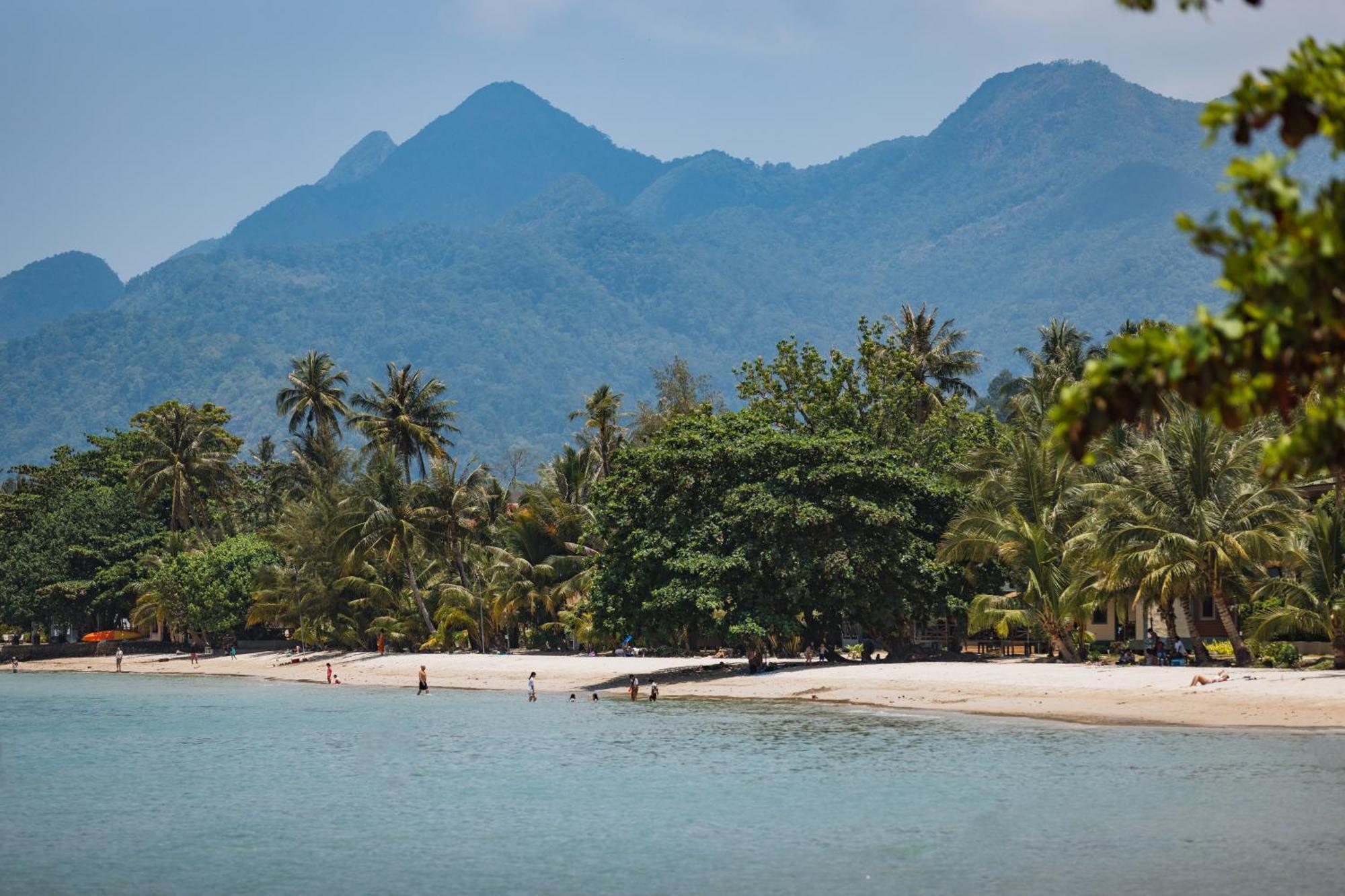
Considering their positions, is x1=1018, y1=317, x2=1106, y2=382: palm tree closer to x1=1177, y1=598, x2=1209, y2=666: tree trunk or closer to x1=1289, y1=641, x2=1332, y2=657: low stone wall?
x1=1177, y1=598, x2=1209, y2=666: tree trunk

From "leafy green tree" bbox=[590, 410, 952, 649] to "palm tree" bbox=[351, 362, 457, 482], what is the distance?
28.9 meters

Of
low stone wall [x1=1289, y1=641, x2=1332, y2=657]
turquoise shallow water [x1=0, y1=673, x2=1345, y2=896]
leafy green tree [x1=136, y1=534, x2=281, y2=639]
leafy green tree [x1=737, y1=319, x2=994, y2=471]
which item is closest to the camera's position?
turquoise shallow water [x1=0, y1=673, x2=1345, y2=896]

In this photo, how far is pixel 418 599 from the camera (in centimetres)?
7094

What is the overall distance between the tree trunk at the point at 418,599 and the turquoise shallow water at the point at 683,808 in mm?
24397

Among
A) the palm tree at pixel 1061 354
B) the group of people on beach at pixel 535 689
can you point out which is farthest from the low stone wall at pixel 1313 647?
the palm tree at pixel 1061 354

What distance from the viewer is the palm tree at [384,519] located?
6831 centimetres

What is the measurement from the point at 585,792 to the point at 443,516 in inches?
1590

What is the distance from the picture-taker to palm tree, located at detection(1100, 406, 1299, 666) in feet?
132

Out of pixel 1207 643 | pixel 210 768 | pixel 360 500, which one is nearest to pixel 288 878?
pixel 210 768

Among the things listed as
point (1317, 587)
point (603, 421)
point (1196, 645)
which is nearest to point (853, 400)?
point (603, 421)

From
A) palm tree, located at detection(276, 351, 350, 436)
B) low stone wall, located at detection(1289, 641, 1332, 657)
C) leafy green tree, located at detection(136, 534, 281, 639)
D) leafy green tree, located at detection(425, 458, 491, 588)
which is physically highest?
palm tree, located at detection(276, 351, 350, 436)

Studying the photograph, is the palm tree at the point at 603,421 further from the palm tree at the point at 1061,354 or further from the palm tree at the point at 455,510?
the palm tree at the point at 1061,354

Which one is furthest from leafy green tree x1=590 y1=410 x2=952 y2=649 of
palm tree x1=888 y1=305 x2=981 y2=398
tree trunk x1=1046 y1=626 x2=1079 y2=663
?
palm tree x1=888 y1=305 x2=981 y2=398

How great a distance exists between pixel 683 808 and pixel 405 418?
56009 millimetres
